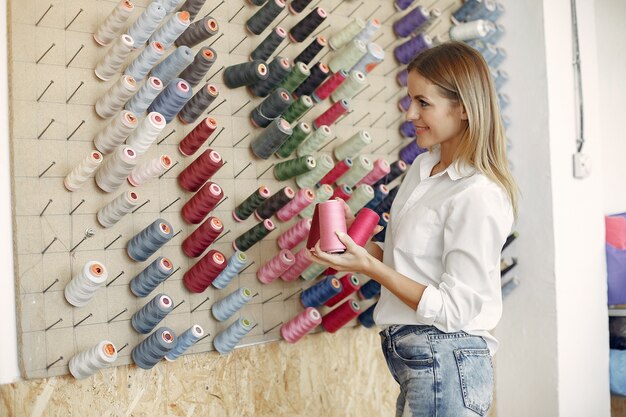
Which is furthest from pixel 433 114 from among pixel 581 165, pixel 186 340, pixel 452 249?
pixel 581 165

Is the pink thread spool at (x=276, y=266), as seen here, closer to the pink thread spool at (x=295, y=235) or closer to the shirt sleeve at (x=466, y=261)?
the pink thread spool at (x=295, y=235)

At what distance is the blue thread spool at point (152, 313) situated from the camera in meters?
1.94

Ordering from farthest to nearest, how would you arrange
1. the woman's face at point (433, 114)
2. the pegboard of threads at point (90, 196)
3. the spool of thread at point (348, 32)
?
the spool of thread at point (348, 32)
the pegboard of threads at point (90, 196)
the woman's face at point (433, 114)

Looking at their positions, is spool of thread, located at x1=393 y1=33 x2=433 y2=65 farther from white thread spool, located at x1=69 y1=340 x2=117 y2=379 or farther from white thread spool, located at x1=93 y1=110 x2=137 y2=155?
white thread spool, located at x1=69 y1=340 x2=117 y2=379

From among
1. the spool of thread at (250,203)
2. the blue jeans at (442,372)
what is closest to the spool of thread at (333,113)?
the spool of thread at (250,203)

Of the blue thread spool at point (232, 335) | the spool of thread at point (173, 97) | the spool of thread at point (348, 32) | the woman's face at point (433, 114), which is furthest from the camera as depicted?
the spool of thread at point (348, 32)

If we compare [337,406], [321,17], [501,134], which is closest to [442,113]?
[501,134]

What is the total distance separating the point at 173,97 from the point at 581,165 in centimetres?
167

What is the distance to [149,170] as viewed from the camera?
198 cm

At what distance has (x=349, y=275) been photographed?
94.6 inches

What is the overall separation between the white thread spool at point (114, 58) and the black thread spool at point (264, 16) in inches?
18.4

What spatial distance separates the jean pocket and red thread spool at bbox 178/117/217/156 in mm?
939

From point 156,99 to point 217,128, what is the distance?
27cm

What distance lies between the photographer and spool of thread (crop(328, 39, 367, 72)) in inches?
96.0
